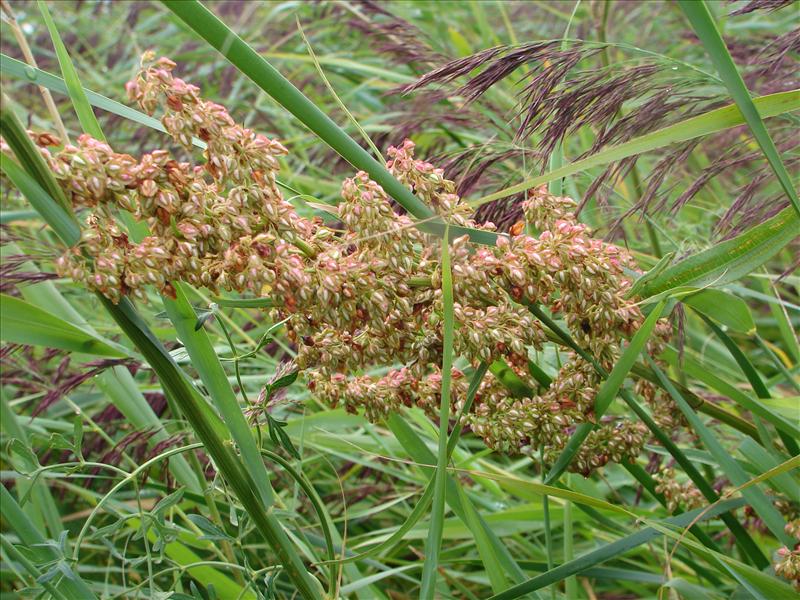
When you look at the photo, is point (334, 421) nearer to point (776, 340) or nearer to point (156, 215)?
point (156, 215)

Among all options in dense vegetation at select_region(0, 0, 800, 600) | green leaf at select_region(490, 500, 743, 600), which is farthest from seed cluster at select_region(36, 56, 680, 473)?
green leaf at select_region(490, 500, 743, 600)

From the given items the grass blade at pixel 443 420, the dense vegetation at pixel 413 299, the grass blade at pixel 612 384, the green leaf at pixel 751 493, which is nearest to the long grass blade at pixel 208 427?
the dense vegetation at pixel 413 299

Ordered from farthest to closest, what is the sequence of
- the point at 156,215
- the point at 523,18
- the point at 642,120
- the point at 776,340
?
the point at 523,18 → the point at 776,340 → the point at 642,120 → the point at 156,215

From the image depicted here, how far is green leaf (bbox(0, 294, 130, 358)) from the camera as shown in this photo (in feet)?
2.28

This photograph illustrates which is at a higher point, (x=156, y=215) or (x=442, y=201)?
(x=442, y=201)

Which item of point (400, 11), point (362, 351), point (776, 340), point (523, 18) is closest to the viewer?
point (362, 351)

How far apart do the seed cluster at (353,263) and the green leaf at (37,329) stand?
78 mm

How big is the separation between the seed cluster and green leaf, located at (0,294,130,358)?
0.26 feet

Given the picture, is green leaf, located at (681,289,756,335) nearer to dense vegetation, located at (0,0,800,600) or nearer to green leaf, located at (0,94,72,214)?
dense vegetation, located at (0,0,800,600)

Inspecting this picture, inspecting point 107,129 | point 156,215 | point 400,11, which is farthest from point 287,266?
point 400,11

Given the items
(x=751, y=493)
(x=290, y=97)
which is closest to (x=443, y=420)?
(x=290, y=97)

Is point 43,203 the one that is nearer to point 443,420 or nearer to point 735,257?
point 443,420

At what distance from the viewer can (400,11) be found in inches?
109

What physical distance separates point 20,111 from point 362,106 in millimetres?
1056
